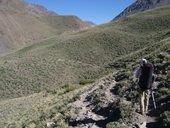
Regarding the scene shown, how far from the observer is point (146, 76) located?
1146 cm

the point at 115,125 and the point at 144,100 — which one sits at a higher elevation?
the point at 144,100

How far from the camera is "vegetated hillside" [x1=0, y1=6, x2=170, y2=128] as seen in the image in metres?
13.1

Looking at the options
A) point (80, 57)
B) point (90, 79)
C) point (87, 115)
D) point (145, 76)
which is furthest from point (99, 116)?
point (80, 57)

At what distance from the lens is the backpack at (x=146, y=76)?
37.4 feet

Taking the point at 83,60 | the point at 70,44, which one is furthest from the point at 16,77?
the point at 70,44

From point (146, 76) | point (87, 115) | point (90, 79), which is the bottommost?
point (90, 79)

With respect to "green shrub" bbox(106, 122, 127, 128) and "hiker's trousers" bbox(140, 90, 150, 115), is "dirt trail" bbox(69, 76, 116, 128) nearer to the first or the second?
"green shrub" bbox(106, 122, 127, 128)

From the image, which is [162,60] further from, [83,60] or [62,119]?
[83,60]

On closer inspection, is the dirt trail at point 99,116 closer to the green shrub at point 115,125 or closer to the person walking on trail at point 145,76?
the green shrub at point 115,125

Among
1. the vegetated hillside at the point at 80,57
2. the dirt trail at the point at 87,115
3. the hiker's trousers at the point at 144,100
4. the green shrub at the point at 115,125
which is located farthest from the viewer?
the vegetated hillside at the point at 80,57

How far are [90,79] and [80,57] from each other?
75.0 ft

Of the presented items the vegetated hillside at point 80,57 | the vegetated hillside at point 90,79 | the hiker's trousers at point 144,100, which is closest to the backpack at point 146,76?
the hiker's trousers at point 144,100

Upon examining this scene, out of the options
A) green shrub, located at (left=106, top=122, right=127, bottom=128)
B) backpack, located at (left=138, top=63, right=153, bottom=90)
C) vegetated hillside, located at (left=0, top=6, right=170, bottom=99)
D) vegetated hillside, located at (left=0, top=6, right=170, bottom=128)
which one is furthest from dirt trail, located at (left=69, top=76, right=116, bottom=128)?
vegetated hillside, located at (left=0, top=6, right=170, bottom=99)

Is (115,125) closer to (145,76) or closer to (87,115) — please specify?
(145,76)
